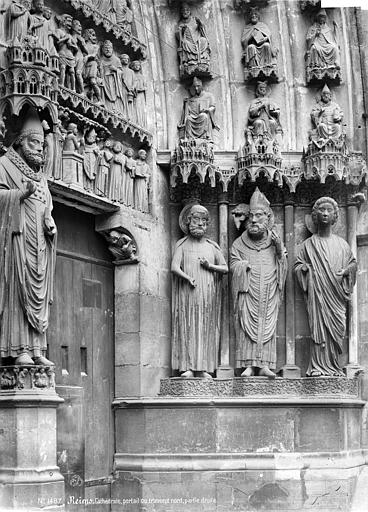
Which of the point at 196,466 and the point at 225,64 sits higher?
the point at 225,64

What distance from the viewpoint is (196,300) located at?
12.2 meters

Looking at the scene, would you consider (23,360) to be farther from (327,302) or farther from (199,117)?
(199,117)

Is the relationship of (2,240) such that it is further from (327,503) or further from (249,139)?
(327,503)

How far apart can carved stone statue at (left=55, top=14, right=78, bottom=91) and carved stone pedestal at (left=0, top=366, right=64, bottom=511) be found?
3449mm

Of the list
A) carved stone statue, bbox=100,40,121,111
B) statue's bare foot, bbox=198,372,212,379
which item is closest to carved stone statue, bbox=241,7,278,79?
carved stone statue, bbox=100,40,121,111

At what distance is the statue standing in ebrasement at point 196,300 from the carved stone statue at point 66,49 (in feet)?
7.56

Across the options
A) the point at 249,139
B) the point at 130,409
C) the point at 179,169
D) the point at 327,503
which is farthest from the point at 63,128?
the point at 327,503

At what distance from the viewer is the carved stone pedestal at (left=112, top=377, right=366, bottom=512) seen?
1183cm

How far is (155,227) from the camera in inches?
495

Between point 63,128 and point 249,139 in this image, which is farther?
point 249,139

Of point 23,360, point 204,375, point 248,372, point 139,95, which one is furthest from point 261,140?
point 23,360

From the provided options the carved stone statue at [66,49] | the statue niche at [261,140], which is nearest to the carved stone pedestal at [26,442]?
the carved stone statue at [66,49]

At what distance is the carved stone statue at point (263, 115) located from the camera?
12664 mm

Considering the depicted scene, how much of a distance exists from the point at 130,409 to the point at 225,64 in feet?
15.3
